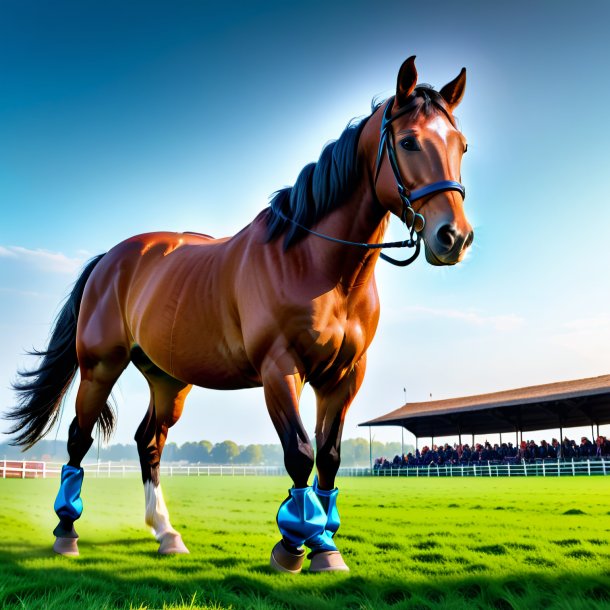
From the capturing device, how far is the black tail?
19.0 feet

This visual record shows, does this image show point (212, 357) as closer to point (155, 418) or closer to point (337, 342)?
point (337, 342)

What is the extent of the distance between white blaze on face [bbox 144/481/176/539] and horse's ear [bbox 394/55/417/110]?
11.7ft

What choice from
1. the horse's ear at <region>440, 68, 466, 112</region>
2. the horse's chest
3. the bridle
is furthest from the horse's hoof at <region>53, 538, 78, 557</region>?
the horse's ear at <region>440, 68, 466, 112</region>

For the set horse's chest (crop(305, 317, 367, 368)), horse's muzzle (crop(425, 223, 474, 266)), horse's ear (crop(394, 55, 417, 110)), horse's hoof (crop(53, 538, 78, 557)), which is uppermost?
horse's ear (crop(394, 55, 417, 110))

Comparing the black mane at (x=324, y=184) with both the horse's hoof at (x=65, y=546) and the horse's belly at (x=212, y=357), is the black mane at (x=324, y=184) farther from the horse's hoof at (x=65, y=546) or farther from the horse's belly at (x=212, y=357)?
the horse's hoof at (x=65, y=546)

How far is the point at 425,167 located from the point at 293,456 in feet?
5.77

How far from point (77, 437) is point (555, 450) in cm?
2427

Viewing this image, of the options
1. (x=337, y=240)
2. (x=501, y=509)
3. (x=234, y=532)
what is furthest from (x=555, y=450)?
(x=337, y=240)

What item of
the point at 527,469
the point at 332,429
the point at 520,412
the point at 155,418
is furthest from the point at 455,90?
the point at 520,412

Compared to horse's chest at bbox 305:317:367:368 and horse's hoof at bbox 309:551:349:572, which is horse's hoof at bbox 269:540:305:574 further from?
horse's chest at bbox 305:317:367:368

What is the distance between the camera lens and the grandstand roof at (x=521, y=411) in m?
24.0

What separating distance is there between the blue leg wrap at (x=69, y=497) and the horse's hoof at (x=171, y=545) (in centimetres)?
71

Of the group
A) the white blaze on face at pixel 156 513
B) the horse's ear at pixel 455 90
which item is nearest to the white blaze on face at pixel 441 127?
the horse's ear at pixel 455 90

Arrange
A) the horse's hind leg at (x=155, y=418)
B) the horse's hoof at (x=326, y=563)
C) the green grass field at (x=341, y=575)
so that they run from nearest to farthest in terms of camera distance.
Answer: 1. the green grass field at (x=341, y=575)
2. the horse's hoof at (x=326, y=563)
3. the horse's hind leg at (x=155, y=418)
